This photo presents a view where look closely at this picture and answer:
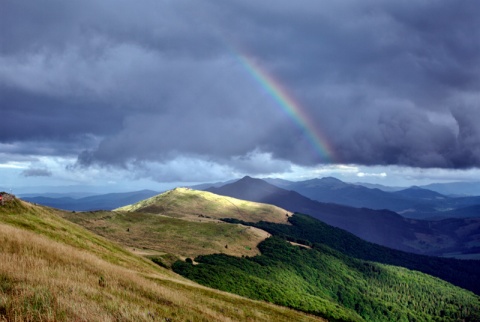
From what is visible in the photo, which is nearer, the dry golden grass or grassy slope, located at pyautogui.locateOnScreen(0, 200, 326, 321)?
grassy slope, located at pyautogui.locateOnScreen(0, 200, 326, 321)

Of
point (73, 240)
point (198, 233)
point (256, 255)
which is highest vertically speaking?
point (73, 240)

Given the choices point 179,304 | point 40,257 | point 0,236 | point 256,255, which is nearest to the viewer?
point 179,304

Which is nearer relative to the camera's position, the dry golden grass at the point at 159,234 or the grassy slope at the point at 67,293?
the grassy slope at the point at 67,293

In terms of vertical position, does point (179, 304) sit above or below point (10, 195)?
below

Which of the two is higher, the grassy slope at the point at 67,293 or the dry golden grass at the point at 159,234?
the grassy slope at the point at 67,293

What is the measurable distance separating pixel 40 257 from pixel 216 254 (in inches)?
5345

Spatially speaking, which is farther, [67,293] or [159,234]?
[159,234]

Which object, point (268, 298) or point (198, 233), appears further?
point (198, 233)

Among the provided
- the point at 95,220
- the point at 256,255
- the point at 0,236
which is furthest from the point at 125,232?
the point at 0,236

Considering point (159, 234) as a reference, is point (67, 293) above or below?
above

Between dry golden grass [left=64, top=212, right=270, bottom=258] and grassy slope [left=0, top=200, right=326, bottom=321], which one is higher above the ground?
grassy slope [left=0, top=200, right=326, bottom=321]

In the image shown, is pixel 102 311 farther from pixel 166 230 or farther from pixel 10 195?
pixel 166 230

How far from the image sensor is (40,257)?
20.5m

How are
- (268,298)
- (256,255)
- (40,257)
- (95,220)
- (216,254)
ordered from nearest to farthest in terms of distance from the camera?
(40,257)
(268,298)
(216,254)
(95,220)
(256,255)
